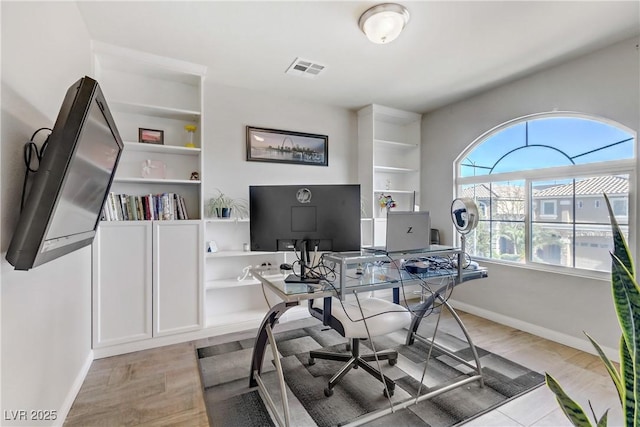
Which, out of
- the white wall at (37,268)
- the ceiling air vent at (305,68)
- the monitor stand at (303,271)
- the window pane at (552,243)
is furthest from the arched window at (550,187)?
the white wall at (37,268)

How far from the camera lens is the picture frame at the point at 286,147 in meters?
3.39

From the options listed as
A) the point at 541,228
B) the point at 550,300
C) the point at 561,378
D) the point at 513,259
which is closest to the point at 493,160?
the point at 541,228

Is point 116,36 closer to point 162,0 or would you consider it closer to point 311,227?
point 162,0

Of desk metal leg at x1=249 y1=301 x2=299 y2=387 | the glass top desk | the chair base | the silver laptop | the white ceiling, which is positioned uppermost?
the white ceiling

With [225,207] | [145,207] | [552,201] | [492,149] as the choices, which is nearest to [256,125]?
[225,207]

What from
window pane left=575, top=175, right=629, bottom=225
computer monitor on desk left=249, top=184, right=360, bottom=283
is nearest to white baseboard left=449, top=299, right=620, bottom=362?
window pane left=575, top=175, right=629, bottom=225

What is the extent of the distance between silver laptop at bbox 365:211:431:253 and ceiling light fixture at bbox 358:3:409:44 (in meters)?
1.37

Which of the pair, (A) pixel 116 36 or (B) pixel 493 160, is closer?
(A) pixel 116 36

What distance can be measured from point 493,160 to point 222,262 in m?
3.38

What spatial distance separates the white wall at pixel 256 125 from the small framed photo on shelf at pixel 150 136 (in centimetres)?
44

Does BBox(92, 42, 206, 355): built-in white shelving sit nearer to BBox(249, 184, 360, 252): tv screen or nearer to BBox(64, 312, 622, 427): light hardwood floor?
BBox(64, 312, 622, 427): light hardwood floor

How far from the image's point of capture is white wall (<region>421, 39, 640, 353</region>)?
239cm

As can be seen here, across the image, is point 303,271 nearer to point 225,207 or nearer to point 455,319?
point 455,319

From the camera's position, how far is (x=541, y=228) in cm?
298
